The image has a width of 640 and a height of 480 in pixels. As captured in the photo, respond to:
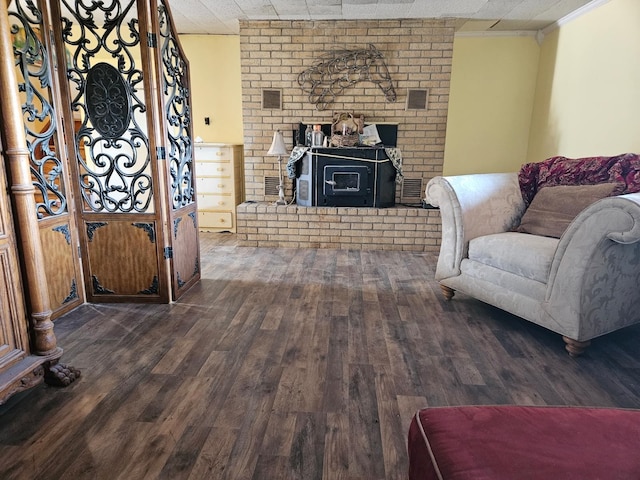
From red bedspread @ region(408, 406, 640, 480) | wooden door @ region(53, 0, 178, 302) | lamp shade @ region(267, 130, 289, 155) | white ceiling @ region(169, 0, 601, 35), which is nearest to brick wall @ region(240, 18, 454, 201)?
white ceiling @ region(169, 0, 601, 35)

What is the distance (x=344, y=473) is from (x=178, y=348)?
1.20 metres

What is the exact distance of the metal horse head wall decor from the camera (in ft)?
14.4

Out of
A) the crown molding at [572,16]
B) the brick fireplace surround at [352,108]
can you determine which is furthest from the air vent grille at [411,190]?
the crown molding at [572,16]

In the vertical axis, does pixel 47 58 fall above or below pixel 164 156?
above

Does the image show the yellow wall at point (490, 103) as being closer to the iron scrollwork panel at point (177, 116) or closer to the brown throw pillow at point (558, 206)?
the brown throw pillow at point (558, 206)

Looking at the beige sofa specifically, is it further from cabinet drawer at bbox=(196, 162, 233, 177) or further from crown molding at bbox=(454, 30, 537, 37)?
cabinet drawer at bbox=(196, 162, 233, 177)

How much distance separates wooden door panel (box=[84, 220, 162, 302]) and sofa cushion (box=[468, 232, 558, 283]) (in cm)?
212

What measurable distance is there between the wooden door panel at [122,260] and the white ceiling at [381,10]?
7.70 feet

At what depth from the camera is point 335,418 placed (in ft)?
5.40

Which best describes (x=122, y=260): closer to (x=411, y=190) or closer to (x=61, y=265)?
(x=61, y=265)

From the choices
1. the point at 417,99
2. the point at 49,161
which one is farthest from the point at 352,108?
the point at 49,161

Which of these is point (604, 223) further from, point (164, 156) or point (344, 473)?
point (164, 156)

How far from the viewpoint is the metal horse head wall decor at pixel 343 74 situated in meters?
4.38

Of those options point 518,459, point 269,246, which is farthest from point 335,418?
point 269,246
